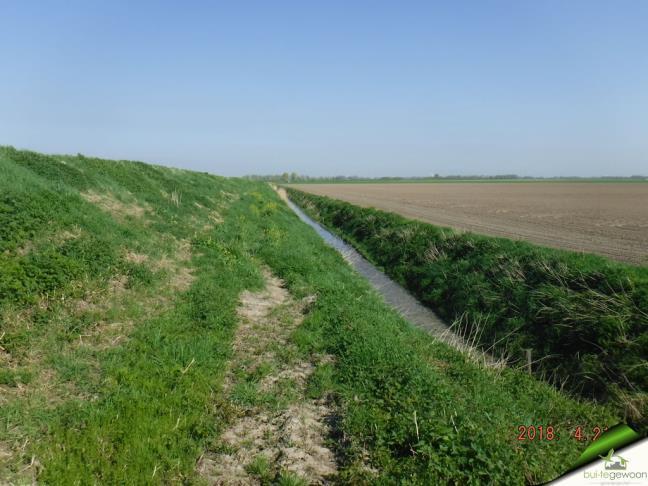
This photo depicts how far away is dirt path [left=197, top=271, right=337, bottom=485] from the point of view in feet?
16.7

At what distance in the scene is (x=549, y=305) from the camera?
11.3m

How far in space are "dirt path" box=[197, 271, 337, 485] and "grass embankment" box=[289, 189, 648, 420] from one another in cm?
580

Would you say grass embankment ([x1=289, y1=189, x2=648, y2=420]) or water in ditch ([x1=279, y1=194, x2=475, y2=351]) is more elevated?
grass embankment ([x1=289, y1=189, x2=648, y2=420])

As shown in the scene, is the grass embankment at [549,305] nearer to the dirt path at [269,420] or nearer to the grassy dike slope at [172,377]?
the grassy dike slope at [172,377]

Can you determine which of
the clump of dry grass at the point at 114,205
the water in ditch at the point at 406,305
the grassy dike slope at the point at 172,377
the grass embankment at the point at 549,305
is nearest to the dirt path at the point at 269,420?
the grassy dike slope at the point at 172,377

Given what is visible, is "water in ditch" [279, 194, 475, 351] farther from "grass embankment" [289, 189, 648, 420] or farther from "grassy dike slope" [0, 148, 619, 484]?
"grassy dike slope" [0, 148, 619, 484]

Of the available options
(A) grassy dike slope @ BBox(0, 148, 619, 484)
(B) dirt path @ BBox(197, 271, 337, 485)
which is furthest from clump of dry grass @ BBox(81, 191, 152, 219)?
(B) dirt path @ BBox(197, 271, 337, 485)

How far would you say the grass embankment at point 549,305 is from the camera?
340 inches

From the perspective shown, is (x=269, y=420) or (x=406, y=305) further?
(x=406, y=305)

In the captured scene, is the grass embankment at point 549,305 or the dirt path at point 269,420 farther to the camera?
the grass embankment at point 549,305

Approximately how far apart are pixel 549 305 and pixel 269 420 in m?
9.26

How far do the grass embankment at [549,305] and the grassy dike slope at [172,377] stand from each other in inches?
58.3

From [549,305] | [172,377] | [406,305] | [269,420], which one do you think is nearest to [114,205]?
[172,377]

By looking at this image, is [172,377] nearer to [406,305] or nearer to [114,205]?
[406,305]
